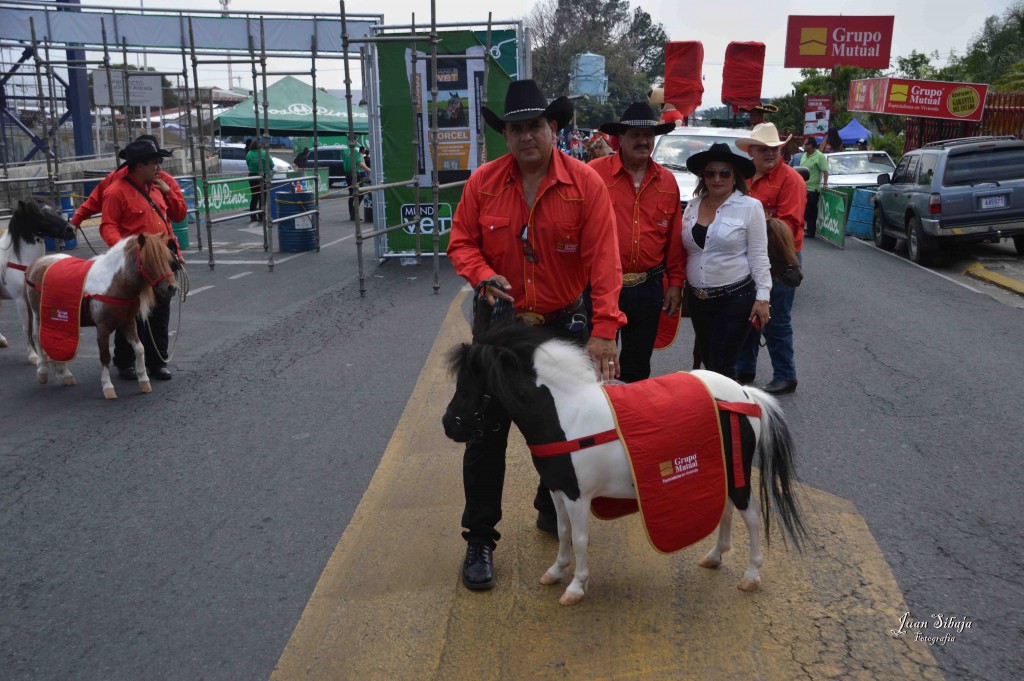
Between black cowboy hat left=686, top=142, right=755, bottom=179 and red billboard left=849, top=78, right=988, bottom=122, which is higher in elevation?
red billboard left=849, top=78, right=988, bottom=122

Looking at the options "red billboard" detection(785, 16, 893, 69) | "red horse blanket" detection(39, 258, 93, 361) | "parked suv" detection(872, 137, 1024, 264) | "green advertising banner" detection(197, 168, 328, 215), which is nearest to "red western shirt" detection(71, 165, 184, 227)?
"red horse blanket" detection(39, 258, 93, 361)

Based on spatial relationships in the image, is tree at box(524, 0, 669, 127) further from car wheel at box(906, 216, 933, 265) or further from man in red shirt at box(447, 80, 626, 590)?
man in red shirt at box(447, 80, 626, 590)

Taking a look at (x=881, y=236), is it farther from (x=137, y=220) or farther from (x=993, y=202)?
(x=137, y=220)

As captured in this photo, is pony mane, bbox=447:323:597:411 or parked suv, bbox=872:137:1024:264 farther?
parked suv, bbox=872:137:1024:264

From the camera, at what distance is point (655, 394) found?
3617 millimetres

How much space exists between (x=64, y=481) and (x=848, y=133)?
101ft

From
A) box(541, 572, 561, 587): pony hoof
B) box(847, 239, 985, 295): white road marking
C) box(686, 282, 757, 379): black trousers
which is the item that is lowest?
box(847, 239, 985, 295): white road marking

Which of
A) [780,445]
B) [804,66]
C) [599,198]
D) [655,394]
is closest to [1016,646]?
[780,445]

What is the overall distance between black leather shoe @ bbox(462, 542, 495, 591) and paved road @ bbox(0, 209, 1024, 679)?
0.23 ft

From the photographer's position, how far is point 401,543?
4.42 meters

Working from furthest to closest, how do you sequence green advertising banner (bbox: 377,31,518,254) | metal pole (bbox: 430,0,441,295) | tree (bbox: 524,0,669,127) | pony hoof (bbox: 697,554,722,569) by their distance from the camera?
tree (bbox: 524,0,669,127) < green advertising banner (bbox: 377,31,518,254) < metal pole (bbox: 430,0,441,295) < pony hoof (bbox: 697,554,722,569)

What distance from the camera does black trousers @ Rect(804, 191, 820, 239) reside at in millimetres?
16528

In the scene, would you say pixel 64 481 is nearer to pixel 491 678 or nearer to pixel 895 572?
pixel 491 678

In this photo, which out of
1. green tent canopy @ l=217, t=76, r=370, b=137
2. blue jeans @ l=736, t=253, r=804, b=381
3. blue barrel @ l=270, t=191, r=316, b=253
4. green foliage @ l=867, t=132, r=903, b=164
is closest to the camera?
blue jeans @ l=736, t=253, r=804, b=381
